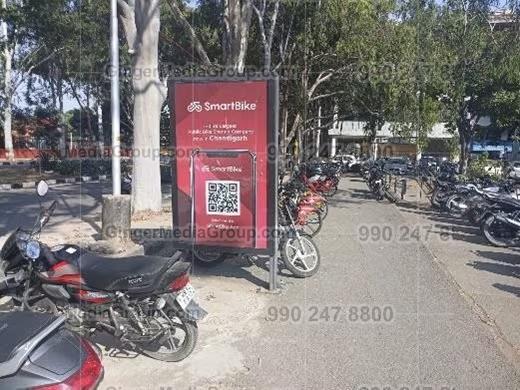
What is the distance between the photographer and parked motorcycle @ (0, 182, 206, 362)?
416cm

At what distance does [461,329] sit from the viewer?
17.1ft

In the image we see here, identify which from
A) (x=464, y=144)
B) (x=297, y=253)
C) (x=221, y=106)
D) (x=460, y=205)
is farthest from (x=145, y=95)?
(x=464, y=144)

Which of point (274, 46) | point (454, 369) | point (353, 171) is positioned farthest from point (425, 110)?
point (454, 369)

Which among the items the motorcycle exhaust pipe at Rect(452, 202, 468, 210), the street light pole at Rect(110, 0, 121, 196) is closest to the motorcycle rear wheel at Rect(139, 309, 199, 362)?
the street light pole at Rect(110, 0, 121, 196)

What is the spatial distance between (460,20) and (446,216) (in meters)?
8.85

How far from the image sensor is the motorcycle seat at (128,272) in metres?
4.10

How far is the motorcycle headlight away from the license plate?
1.22 metres

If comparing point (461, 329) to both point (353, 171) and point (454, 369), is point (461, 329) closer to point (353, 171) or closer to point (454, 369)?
point (454, 369)

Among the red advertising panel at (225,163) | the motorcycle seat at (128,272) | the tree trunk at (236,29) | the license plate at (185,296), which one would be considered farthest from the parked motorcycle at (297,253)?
the tree trunk at (236,29)

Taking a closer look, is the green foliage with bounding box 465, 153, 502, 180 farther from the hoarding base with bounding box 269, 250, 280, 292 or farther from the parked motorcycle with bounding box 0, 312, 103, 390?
the parked motorcycle with bounding box 0, 312, 103, 390

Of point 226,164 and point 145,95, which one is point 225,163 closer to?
point 226,164

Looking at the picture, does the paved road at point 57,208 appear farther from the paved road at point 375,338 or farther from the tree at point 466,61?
the tree at point 466,61

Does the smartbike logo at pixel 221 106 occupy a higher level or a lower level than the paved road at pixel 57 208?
higher

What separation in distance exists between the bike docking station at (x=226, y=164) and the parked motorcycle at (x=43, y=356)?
3.58 metres
